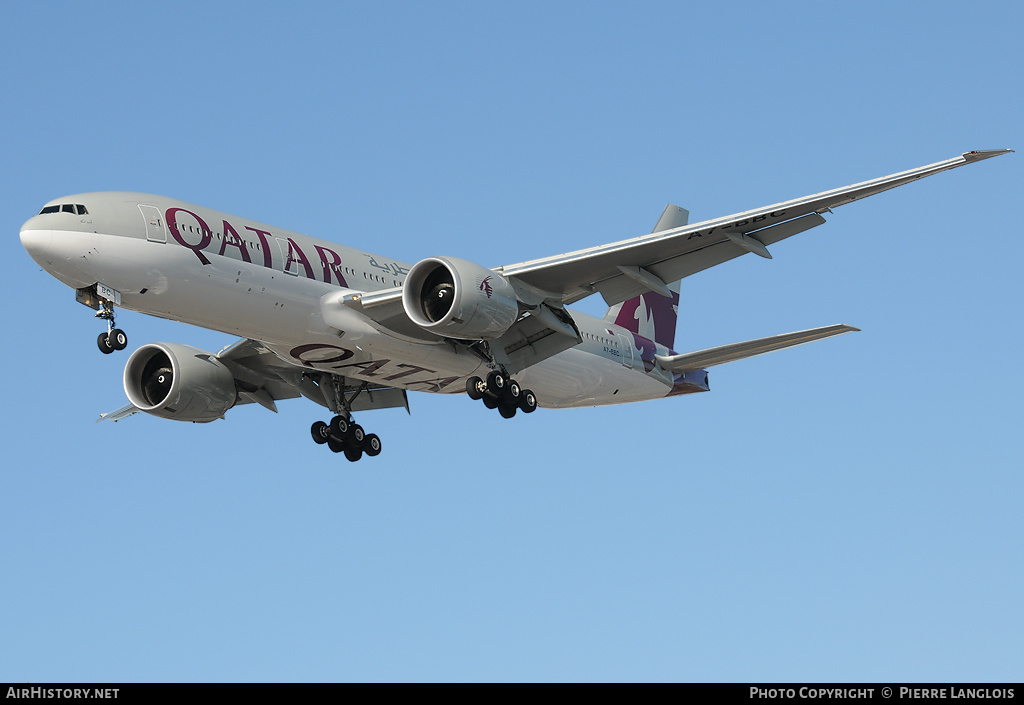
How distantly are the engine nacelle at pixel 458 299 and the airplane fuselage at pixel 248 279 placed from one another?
135 cm

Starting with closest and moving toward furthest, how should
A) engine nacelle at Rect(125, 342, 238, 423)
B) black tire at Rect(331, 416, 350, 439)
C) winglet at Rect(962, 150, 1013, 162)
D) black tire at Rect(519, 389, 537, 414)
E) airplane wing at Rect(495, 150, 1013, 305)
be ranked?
winglet at Rect(962, 150, 1013, 162), airplane wing at Rect(495, 150, 1013, 305), black tire at Rect(519, 389, 537, 414), engine nacelle at Rect(125, 342, 238, 423), black tire at Rect(331, 416, 350, 439)

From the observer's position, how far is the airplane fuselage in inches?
952

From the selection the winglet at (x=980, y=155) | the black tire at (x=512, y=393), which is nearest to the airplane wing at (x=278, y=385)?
the black tire at (x=512, y=393)

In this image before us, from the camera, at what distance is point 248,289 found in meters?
26.0

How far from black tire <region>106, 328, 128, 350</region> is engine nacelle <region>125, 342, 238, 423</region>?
6869mm

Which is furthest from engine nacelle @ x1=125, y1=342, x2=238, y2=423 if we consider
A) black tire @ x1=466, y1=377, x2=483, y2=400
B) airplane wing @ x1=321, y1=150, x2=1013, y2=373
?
black tire @ x1=466, y1=377, x2=483, y2=400

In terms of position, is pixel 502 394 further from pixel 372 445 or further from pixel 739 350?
pixel 739 350

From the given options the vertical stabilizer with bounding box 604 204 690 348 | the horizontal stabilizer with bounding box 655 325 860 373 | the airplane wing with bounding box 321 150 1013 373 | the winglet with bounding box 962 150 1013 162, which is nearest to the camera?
the winglet with bounding box 962 150 1013 162

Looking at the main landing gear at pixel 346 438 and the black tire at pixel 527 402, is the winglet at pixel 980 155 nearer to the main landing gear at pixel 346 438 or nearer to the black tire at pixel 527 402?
the black tire at pixel 527 402

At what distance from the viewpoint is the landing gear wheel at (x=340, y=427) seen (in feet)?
107

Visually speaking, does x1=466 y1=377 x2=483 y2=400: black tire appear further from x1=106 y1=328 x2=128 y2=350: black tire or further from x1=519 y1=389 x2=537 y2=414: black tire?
x1=106 y1=328 x2=128 y2=350: black tire

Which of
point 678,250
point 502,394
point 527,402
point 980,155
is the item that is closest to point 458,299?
point 502,394
